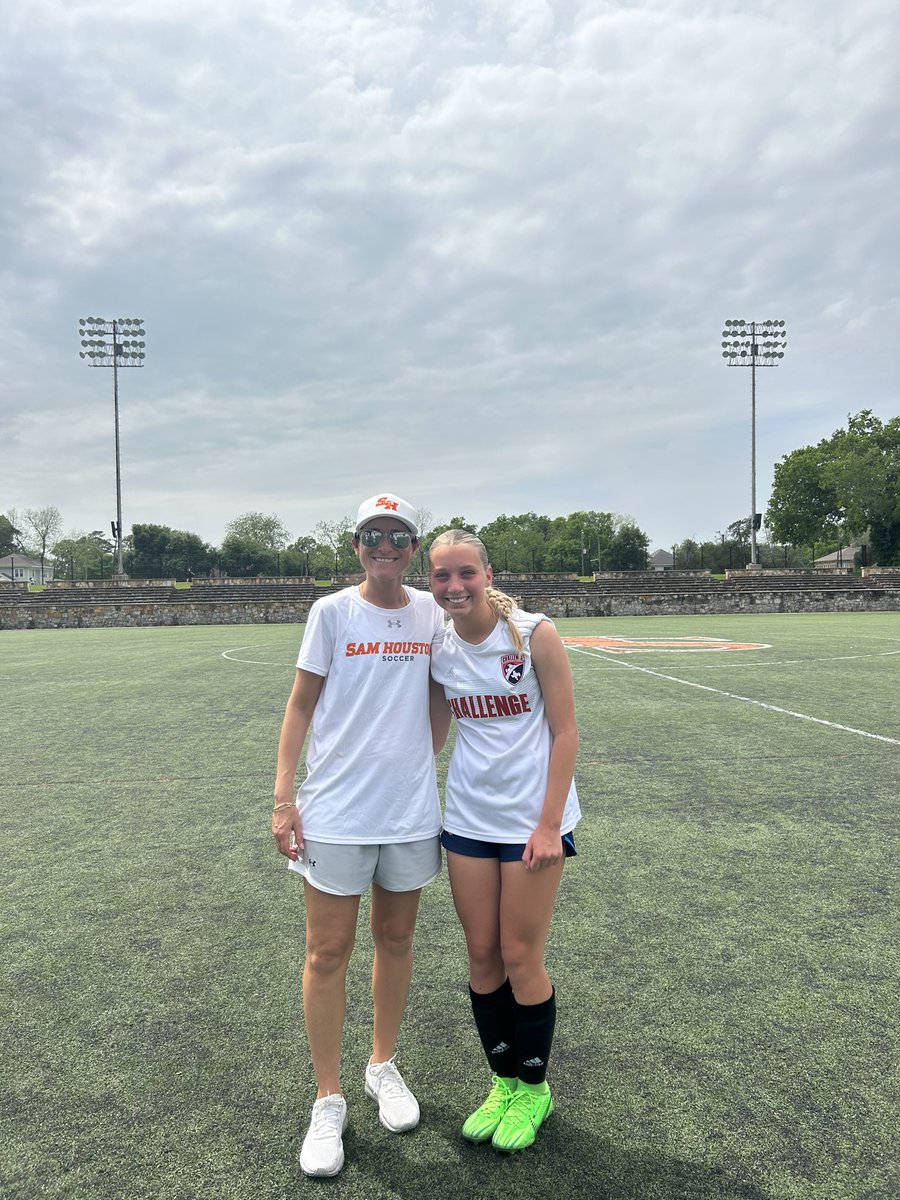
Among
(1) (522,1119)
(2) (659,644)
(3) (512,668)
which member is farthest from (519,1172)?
(2) (659,644)

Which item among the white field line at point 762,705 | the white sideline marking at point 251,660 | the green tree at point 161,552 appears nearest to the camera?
the white field line at point 762,705

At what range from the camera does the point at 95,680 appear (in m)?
12.9

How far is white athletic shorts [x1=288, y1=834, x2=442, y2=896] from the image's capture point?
88.4 inches

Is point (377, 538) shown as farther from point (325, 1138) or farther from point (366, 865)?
point (325, 1138)

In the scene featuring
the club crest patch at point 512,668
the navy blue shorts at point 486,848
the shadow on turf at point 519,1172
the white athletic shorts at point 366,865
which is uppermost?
the club crest patch at point 512,668

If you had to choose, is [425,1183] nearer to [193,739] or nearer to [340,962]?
[340,962]

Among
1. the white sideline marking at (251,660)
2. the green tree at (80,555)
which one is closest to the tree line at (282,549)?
the green tree at (80,555)

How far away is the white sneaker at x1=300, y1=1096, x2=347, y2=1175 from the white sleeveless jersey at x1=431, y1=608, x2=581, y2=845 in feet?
2.77

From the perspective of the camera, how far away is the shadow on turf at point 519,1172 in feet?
6.61

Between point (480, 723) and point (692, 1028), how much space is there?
1443 mm

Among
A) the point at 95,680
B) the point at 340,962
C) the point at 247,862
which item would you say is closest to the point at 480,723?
the point at 340,962

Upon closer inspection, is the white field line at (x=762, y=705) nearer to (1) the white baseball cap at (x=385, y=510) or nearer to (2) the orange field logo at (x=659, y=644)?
(2) the orange field logo at (x=659, y=644)

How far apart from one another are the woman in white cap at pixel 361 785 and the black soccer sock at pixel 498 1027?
0.27 metres

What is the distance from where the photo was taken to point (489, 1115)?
226cm
